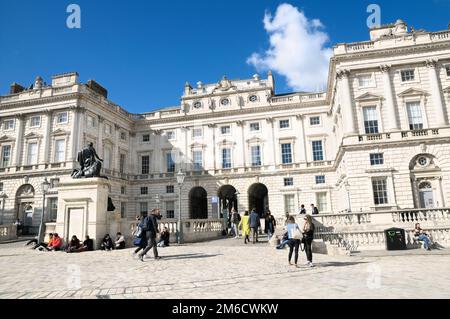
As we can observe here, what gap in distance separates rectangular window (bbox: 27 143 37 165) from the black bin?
36.3 meters

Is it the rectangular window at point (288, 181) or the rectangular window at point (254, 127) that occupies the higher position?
the rectangular window at point (254, 127)

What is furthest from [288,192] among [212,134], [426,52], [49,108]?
[49,108]

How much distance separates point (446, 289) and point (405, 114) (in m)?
26.2

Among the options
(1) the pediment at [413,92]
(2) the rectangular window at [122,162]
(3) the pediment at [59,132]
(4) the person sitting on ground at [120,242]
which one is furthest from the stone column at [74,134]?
(1) the pediment at [413,92]

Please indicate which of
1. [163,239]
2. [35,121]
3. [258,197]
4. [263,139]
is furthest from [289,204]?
[35,121]

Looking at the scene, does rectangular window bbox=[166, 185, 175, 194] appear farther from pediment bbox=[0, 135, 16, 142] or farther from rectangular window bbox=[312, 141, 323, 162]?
pediment bbox=[0, 135, 16, 142]

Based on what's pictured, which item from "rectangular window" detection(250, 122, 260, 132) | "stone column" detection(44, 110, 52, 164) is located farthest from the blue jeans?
"stone column" detection(44, 110, 52, 164)

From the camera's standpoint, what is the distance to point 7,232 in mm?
26250

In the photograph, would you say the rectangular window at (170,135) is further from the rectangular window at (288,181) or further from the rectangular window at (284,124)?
the rectangular window at (288,181)

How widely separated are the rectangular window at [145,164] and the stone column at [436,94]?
33.8m

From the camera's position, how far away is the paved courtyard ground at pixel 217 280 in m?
6.57

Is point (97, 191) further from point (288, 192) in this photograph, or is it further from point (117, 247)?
point (288, 192)

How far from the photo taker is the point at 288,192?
3916 cm

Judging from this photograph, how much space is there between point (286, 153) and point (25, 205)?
30861mm
